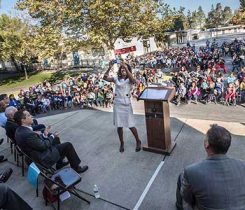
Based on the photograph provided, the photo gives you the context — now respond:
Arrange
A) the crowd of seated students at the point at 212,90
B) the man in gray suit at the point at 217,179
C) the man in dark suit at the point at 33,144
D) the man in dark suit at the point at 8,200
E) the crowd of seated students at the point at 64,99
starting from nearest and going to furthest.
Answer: the man in gray suit at the point at 217,179, the man in dark suit at the point at 8,200, the man in dark suit at the point at 33,144, the crowd of seated students at the point at 212,90, the crowd of seated students at the point at 64,99

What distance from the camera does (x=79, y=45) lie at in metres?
18.2

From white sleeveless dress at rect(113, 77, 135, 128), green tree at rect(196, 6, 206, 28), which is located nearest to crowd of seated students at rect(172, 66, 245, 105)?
white sleeveless dress at rect(113, 77, 135, 128)

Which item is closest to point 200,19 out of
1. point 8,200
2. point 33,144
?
point 33,144

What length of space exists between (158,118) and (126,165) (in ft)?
3.27

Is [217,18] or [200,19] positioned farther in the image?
[200,19]

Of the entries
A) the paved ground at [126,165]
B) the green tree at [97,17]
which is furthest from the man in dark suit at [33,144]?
the green tree at [97,17]

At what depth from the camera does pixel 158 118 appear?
4426 mm

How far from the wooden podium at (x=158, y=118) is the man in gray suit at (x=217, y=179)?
243 centimetres

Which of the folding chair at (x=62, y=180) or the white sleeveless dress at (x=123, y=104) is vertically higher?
the white sleeveless dress at (x=123, y=104)

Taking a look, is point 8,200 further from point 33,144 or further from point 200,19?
point 200,19

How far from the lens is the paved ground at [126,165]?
11.3 feet

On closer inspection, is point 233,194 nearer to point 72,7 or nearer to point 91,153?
point 91,153

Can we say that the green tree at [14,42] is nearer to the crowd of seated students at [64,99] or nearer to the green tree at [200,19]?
the crowd of seated students at [64,99]

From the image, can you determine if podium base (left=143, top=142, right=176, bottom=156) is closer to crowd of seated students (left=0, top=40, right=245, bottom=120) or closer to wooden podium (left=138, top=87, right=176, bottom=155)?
wooden podium (left=138, top=87, right=176, bottom=155)
